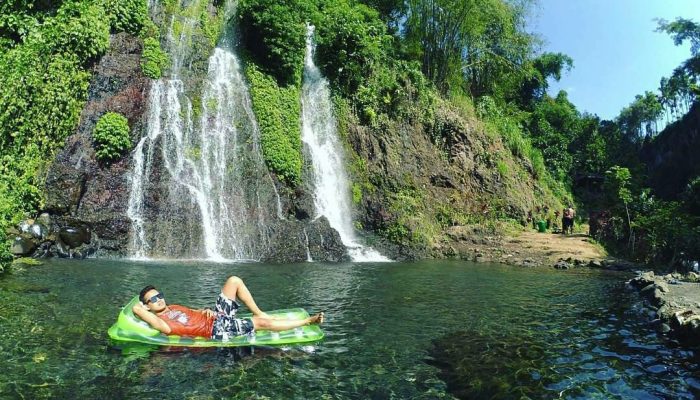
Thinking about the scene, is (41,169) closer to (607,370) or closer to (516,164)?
(607,370)

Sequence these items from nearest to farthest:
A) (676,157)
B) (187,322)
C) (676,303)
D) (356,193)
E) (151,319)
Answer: (151,319) < (187,322) < (676,303) < (356,193) < (676,157)

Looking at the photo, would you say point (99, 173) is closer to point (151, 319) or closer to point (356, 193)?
point (356, 193)

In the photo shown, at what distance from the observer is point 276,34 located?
21609 millimetres

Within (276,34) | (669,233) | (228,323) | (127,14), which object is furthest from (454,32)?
(228,323)

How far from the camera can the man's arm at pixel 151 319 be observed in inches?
276

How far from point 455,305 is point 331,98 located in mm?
15248

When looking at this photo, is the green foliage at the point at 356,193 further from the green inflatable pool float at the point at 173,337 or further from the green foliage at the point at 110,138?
the green inflatable pool float at the point at 173,337

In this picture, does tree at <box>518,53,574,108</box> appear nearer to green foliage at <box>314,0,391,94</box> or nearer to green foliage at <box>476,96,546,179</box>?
green foliage at <box>476,96,546,179</box>

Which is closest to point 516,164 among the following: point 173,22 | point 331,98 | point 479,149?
point 479,149

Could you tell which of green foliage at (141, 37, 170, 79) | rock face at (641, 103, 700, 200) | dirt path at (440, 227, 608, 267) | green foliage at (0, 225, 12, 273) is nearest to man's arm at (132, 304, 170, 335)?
green foliage at (0, 225, 12, 273)

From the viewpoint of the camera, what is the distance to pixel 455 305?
419 inches

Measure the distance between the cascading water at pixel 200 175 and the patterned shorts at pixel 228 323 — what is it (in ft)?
29.4

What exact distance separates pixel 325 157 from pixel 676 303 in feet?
47.5

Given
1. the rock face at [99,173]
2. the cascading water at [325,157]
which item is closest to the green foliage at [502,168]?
the cascading water at [325,157]
